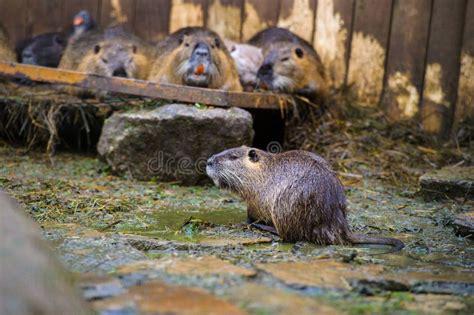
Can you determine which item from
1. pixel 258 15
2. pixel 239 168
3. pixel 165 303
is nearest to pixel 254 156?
pixel 239 168

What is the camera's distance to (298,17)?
736cm

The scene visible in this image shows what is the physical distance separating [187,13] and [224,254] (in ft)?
15.7

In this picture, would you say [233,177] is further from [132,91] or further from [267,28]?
[267,28]

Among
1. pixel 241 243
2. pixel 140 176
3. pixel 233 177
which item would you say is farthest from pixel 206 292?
pixel 140 176

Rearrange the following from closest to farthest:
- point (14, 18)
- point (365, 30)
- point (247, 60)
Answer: point (365, 30), point (247, 60), point (14, 18)

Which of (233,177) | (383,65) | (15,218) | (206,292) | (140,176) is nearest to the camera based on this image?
(15,218)

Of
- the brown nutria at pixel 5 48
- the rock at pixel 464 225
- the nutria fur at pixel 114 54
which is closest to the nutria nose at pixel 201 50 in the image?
the nutria fur at pixel 114 54

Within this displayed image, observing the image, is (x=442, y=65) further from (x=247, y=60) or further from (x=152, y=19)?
(x=152, y=19)

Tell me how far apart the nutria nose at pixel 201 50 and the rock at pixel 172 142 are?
2.93ft

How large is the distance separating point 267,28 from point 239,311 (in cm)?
549

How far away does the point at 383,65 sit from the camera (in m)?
6.92

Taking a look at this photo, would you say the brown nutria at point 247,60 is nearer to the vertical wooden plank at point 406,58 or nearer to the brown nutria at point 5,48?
the vertical wooden plank at point 406,58

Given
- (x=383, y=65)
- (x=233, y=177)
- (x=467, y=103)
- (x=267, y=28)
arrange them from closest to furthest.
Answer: (x=233, y=177) → (x=467, y=103) → (x=383, y=65) → (x=267, y=28)

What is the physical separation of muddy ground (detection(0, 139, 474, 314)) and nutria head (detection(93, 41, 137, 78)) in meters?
1.90
